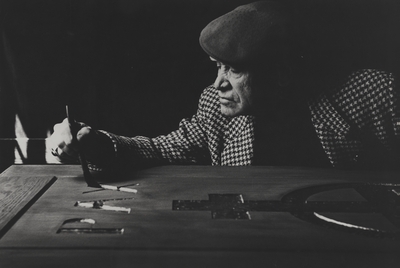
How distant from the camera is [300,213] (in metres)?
0.88

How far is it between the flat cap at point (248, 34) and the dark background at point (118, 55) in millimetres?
951

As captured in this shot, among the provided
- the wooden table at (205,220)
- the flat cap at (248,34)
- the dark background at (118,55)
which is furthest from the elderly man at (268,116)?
the dark background at (118,55)

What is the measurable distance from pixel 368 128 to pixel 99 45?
4.87 feet

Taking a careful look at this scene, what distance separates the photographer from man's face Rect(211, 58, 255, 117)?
4.76ft

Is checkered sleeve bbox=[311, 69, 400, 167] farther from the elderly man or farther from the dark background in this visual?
the dark background

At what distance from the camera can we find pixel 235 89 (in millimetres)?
1459

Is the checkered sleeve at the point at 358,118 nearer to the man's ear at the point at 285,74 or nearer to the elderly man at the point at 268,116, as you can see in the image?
the elderly man at the point at 268,116

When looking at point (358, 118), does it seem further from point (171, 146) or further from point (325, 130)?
point (171, 146)

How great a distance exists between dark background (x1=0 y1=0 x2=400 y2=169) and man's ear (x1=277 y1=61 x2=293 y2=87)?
872 millimetres

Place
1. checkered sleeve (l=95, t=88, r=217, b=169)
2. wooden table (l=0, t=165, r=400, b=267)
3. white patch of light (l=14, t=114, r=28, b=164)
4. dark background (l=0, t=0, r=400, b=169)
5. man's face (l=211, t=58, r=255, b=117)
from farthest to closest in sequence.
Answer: white patch of light (l=14, t=114, r=28, b=164), dark background (l=0, t=0, r=400, b=169), man's face (l=211, t=58, r=255, b=117), checkered sleeve (l=95, t=88, r=217, b=169), wooden table (l=0, t=165, r=400, b=267)

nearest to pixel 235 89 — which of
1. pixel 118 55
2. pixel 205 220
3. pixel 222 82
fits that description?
pixel 222 82

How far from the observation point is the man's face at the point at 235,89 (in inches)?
57.2

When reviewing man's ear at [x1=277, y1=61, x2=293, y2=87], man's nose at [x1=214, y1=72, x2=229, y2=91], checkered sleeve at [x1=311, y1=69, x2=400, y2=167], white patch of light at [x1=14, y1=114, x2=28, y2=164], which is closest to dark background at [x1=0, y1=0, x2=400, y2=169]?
white patch of light at [x1=14, y1=114, x2=28, y2=164]

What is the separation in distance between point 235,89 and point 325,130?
1.04 ft
